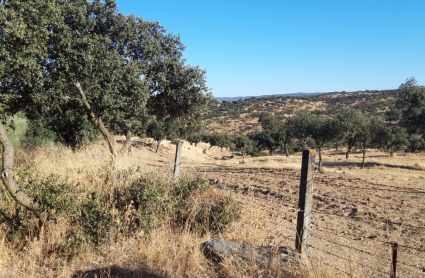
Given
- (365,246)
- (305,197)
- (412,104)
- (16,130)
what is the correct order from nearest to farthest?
1. (305,197)
2. (365,246)
3. (16,130)
4. (412,104)

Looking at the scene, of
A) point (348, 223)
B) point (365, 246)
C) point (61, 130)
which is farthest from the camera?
point (61, 130)

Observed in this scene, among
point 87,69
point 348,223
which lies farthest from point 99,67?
point 348,223

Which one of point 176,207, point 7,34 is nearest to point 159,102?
point 7,34

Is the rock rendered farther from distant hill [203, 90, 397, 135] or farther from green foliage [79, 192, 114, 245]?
distant hill [203, 90, 397, 135]

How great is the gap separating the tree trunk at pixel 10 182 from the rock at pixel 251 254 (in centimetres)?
286

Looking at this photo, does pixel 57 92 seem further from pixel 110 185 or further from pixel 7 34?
pixel 110 185

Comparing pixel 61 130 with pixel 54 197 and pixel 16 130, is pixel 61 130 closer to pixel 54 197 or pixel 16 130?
pixel 16 130

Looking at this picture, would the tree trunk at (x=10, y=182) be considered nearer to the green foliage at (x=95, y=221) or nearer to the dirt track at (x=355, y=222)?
the green foliage at (x=95, y=221)

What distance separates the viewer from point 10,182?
16.0 feet

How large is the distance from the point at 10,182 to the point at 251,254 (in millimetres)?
3816

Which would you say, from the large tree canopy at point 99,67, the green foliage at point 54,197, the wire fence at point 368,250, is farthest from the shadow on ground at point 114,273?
the large tree canopy at point 99,67

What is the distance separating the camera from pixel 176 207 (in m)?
5.88

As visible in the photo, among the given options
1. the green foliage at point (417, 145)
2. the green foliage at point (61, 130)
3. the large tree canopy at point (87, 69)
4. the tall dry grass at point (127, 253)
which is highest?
the large tree canopy at point (87, 69)

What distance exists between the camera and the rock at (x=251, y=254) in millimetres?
4000
